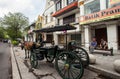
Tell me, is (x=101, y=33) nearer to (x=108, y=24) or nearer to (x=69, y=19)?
(x=108, y=24)

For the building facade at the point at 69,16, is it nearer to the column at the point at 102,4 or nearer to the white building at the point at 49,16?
the white building at the point at 49,16

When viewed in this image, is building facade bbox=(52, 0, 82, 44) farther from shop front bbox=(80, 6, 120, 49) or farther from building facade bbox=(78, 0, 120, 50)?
shop front bbox=(80, 6, 120, 49)

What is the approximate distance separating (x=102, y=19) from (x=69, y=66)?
33.2 feet

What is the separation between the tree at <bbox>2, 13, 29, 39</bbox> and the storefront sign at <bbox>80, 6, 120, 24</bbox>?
92.6 ft

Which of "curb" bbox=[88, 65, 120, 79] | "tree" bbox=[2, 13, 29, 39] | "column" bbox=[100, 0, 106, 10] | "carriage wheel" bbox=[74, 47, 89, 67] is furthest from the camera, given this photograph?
"tree" bbox=[2, 13, 29, 39]

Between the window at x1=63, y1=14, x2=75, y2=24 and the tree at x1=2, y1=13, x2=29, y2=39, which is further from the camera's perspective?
the tree at x1=2, y1=13, x2=29, y2=39

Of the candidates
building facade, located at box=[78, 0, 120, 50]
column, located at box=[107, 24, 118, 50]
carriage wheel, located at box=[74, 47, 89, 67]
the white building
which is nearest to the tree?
the white building

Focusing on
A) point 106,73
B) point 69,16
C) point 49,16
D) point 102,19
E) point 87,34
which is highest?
point 49,16

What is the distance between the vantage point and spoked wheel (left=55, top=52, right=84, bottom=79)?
15.3 ft

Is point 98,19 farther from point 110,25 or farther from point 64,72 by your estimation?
point 64,72

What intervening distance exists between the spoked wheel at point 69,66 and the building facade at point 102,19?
8.88 meters

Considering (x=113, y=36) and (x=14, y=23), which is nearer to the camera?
(x=113, y=36)

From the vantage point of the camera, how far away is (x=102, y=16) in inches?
548

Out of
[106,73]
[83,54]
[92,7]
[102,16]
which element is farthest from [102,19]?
[106,73]
